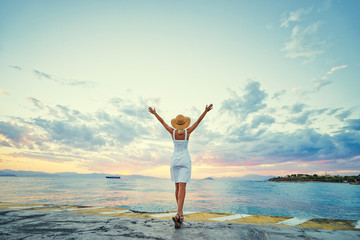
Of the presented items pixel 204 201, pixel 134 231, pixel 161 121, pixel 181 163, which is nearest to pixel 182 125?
pixel 161 121

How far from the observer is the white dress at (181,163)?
14.9 feet

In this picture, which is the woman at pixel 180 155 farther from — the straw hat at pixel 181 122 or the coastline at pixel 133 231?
the coastline at pixel 133 231

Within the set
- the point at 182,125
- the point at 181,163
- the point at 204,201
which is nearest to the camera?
the point at 181,163

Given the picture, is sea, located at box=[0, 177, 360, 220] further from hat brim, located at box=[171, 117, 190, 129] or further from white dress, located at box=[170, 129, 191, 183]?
hat brim, located at box=[171, 117, 190, 129]

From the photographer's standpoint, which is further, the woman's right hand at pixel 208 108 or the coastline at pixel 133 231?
the woman's right hand at pixel 208 108

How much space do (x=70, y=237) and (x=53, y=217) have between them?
1963 millimetres

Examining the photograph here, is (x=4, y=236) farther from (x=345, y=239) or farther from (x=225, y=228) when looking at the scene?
(x=345, y=239)

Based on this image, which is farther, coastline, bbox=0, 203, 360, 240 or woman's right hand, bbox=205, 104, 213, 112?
woman's right hand, bbox=205, 104, 213, 112

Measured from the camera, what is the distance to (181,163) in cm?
455

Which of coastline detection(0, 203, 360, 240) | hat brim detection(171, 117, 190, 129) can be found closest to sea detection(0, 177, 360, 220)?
coastline detection(0, 203, 360, 240)

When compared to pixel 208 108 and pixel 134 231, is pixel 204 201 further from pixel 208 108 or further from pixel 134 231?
pixel 134 231

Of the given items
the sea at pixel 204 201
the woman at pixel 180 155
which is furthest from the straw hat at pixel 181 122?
the sea at pixel 204 201

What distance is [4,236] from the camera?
3.07m

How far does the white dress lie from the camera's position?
4.54m
